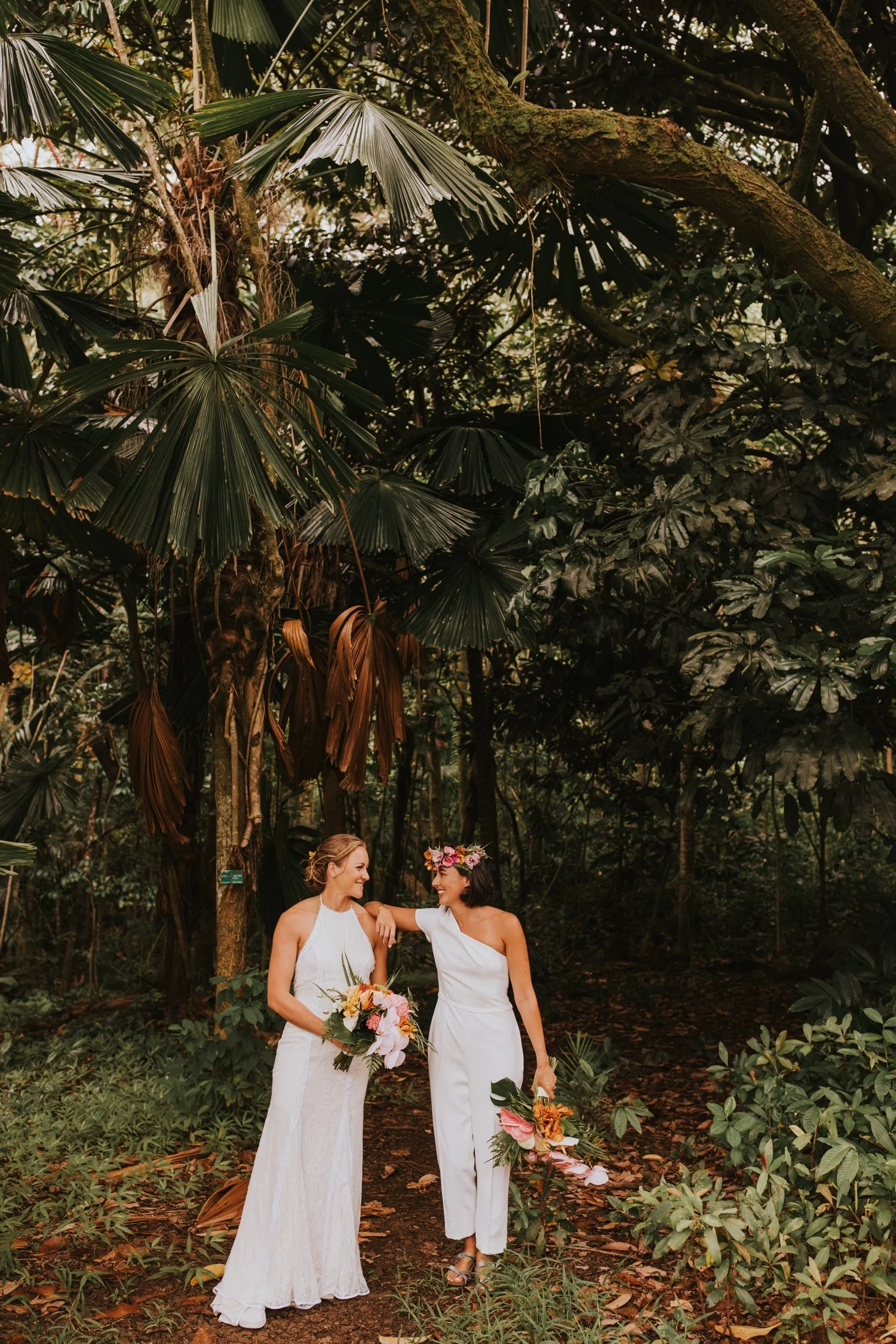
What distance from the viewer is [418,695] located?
9078 mm

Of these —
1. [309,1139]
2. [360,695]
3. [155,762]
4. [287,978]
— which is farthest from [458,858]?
[155,762]

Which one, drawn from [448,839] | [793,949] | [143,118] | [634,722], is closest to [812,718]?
[634,722]

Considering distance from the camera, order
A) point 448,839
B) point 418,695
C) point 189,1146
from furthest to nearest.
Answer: point 448,839 → point 418,695 → point 189,1146

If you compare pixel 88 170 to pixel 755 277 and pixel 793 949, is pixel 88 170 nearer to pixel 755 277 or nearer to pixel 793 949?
pixel 755 277

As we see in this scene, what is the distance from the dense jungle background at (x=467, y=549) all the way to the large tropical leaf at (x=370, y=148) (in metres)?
0.02

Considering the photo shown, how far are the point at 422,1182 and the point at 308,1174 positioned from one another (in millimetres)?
1505

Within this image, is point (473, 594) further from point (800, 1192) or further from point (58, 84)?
point (800, 1192)

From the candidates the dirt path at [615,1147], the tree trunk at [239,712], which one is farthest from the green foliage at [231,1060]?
the dirt path at [615,1147]

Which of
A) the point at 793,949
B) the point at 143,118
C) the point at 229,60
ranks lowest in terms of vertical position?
the point at 793,949

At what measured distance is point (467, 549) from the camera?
604cm

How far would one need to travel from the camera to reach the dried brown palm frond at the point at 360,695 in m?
5.35

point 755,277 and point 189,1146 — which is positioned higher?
point 755,277

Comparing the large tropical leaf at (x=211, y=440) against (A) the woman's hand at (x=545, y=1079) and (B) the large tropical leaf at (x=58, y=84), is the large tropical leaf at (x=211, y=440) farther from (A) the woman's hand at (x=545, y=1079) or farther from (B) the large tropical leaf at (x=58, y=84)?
(A) the woman's hand at (x=545, y=1079)

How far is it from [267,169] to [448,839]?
8.69m
